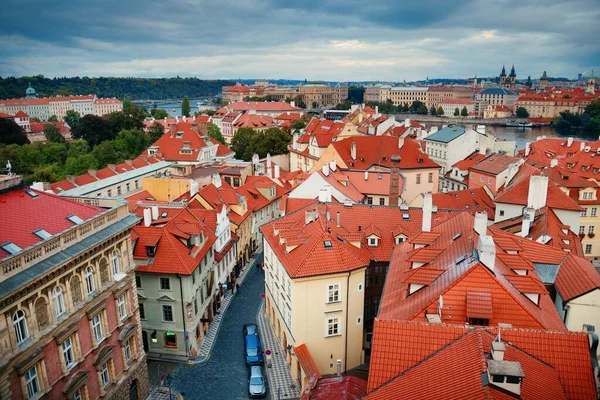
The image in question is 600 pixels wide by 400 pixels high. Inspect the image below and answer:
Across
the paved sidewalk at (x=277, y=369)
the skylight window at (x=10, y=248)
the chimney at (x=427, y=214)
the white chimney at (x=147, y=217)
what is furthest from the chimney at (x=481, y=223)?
the white chimney at (x=147, y=217)

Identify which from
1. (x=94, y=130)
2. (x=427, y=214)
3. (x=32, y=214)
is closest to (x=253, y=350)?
(x=427, y=214)

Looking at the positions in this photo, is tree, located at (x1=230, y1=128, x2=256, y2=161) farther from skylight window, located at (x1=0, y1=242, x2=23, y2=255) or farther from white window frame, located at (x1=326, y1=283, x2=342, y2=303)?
skylight window, located at (x1=0, y1=242, x2=23, y2=255)

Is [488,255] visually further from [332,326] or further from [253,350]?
[253,350]

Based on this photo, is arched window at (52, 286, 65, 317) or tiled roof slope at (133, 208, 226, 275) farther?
tiled roof slope at (133, 208, 226, 275)

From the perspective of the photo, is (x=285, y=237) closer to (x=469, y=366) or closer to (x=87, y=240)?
(x=87, y=240)

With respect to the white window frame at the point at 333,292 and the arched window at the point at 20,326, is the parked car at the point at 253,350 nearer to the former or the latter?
the white window frame at the point at 333,292

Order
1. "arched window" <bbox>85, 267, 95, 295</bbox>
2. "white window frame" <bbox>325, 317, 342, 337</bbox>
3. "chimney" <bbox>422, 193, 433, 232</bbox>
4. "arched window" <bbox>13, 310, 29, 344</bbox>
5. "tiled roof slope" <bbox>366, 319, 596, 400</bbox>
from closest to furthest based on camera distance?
"tiled roof slope" <bbox>366, 319, 596, 400</bbox> → "arched window" <bbox>13, 310, 29, 344</bbox> → "arched window" <bbox>85, 267, 95, 295</bbox> → "white window frame" <bbox>325, 317, 342, 337</bbox> → "chimney" <bbox>422, 193, 433, 232</bbox>

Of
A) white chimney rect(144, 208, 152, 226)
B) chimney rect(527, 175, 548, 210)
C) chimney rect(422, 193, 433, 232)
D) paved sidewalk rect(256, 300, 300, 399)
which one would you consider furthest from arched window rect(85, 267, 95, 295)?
chimney rect(527, 175, 548, 210)

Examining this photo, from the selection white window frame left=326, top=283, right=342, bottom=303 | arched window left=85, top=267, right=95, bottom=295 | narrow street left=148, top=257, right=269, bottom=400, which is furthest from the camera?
white window frame left=326, top=283, right=342, bottom=303
